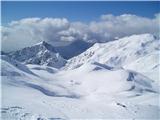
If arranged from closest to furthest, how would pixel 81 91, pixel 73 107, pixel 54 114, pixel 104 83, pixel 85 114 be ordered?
pixel 54 114
pixel 85 114
pixel 73 107
pixel 81 91
pixel 104 83

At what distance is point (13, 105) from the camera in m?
48.2

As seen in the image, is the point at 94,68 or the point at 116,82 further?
the point at 94,68

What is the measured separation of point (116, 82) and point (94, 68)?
94.8 feet

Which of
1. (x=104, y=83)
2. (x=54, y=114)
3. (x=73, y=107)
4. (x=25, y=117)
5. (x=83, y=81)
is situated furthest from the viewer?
(x=83, y=81)

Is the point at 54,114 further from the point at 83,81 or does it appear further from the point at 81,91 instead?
the point at 83,81

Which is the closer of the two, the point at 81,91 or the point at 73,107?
the point at 73,107

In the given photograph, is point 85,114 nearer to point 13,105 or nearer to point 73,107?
point 73,107

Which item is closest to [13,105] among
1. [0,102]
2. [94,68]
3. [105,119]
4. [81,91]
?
[0,102]

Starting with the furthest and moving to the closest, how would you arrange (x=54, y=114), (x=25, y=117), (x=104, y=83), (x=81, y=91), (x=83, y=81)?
(x=83, y=81) < (x=104, y=83) < (x=81, y=91) < (x=54, y=114) < (x=25, y=117)

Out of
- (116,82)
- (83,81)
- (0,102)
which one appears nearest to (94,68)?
→ (83,81)

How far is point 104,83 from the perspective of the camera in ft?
407

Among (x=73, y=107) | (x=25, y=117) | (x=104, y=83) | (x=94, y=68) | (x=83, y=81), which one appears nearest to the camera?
(x=25, y=117)

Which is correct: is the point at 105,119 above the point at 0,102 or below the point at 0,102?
below

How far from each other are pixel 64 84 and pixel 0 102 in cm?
7918
